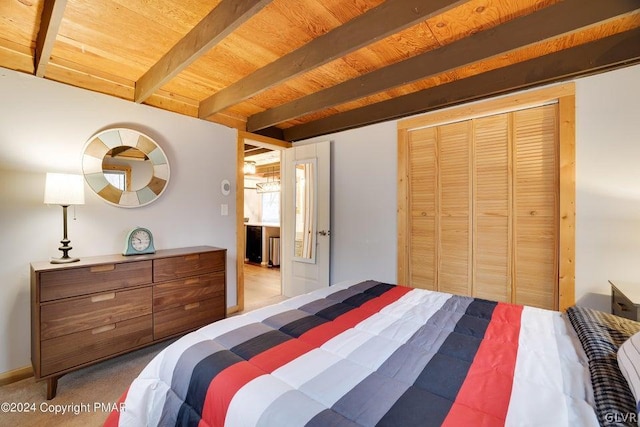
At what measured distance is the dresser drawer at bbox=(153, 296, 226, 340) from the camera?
7.68 feet

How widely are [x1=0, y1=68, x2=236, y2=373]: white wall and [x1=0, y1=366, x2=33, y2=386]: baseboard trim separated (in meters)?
0.04

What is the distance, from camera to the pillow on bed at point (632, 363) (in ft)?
2.55

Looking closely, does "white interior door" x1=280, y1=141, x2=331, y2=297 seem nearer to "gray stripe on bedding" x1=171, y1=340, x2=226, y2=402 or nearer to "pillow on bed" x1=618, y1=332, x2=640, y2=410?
"gray stripe on bedding" x1=171, y1=340, x2=226, y2=402

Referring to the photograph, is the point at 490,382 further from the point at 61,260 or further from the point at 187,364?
the point at 61,260

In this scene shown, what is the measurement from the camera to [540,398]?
0.85 metres

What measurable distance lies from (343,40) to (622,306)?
2.59 meters

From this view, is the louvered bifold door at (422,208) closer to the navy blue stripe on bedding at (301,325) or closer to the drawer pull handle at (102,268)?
the navy blue stripe on bedding at (301,325)

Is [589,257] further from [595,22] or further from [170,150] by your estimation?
[170,150]

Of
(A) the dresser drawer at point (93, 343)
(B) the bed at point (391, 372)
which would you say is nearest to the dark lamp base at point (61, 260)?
(A) the dresser drawer at point (93, 343)

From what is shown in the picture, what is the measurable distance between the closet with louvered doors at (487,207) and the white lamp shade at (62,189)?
3.00 metres

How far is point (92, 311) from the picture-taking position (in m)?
1.99

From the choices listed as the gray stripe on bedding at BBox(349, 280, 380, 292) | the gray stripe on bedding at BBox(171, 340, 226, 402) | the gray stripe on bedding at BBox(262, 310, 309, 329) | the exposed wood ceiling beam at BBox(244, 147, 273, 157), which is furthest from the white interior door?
the gray stripe on bedding at BBox(171, 340, 226, 402)

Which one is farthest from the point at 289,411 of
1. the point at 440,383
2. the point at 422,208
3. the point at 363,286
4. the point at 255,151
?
the point at 255,151

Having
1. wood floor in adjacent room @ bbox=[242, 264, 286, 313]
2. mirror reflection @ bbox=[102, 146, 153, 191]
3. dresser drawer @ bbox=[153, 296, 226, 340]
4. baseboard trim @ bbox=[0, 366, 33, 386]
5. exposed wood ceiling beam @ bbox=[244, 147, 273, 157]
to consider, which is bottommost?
wood floor in adjacent room @ bbox=[242, 264, 286, 313]
